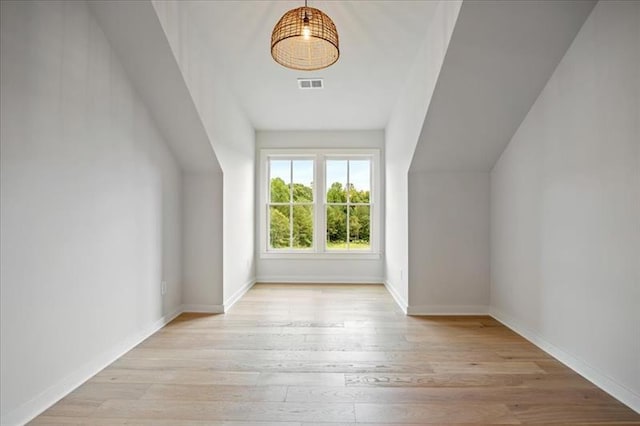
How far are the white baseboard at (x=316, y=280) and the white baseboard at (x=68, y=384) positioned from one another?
2.56 metres

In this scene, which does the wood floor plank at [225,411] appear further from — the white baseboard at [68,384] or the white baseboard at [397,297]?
the white baseboard at [397,297]

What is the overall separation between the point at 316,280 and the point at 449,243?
2.38 m

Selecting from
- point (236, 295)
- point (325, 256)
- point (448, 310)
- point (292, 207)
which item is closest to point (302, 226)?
point (292, 207)

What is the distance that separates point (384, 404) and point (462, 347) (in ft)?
3.84

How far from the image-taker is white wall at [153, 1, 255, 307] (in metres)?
2.91

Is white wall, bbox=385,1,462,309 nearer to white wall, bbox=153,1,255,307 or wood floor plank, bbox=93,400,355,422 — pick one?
white wall, bbox=153,1,255,307

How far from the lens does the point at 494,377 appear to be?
8.02 ft

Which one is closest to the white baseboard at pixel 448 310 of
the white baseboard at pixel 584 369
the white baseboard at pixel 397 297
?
the white baseboard at pixel 397 297

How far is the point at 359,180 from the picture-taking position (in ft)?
19.4

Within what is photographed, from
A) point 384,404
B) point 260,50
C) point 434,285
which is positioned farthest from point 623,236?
point 260,50

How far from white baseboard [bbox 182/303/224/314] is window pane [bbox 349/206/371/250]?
2488 mm

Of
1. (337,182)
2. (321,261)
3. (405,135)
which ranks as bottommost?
(321,261)

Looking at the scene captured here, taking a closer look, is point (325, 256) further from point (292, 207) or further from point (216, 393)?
point (216, 393)

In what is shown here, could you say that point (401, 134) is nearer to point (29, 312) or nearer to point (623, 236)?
point (623, 236)
